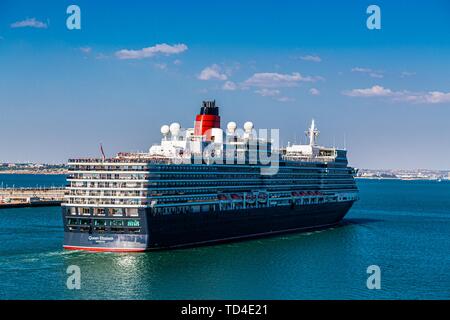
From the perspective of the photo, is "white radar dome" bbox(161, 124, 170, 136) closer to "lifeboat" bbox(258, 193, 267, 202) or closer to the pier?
"lifeboat" bbox(258, 193, 267, 202)

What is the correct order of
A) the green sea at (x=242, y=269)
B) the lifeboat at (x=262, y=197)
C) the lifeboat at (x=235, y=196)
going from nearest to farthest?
1. the green sea at (x=242, y=269)
2. the lifeboat at (x=235, y=196)
3. the lifeboat at (x=262, y=197)

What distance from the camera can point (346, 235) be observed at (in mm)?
88250

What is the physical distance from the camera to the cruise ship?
66.2 meters

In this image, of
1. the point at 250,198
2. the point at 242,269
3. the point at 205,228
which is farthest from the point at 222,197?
the point at 242,269

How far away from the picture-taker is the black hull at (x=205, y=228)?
65.9 m

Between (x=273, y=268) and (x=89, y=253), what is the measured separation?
18.5 metres

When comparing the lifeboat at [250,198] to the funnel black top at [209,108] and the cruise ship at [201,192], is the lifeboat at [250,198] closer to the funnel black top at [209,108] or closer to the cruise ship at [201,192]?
the cruise ship at [201,192]

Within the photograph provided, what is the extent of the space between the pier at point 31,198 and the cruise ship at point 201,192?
60.5m

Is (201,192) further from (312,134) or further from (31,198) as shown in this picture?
(31,198)

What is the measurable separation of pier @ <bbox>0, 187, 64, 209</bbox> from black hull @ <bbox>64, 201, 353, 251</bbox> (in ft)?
216

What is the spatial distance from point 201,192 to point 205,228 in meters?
4.10

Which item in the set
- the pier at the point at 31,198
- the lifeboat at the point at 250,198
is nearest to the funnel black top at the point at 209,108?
the lifeboat at the point at 250,198
